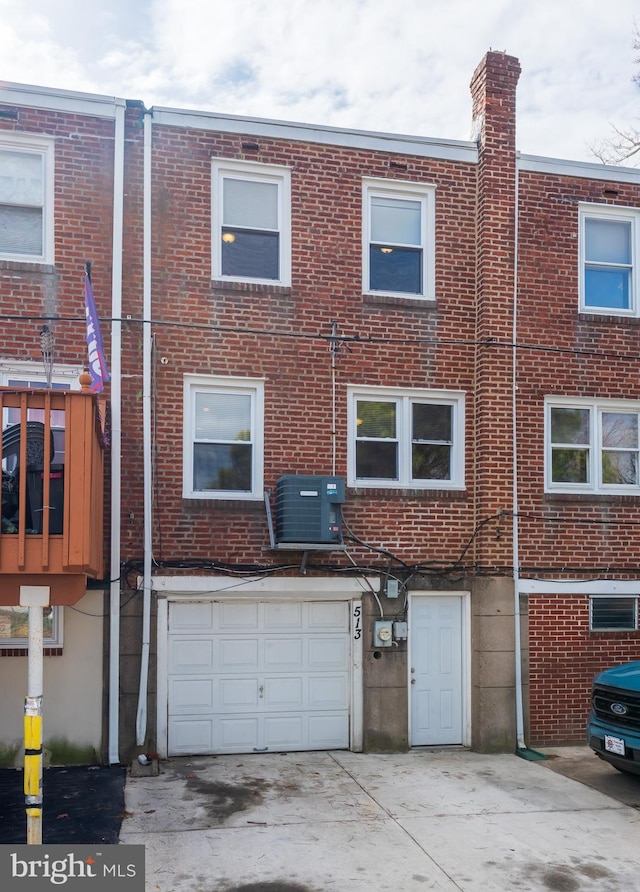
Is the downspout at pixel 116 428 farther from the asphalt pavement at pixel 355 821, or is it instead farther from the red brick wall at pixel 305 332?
the asphalt pavement at pixel 355 821

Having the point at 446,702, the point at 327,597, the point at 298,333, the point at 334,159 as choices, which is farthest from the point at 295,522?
the point at 334,159

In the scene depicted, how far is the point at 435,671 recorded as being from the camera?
11.8 meters

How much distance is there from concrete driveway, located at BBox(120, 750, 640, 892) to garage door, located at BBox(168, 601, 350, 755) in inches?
14.9

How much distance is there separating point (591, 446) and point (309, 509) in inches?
Result: 172

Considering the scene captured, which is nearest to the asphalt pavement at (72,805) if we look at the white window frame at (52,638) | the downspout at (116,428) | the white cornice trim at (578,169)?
the downspout at (116,428)

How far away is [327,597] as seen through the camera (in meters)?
11.5

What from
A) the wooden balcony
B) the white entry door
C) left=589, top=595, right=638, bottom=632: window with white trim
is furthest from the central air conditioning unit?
left=589, top=595, right=638, bottom=632: window with white trim

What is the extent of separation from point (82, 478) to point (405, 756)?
6137 mm

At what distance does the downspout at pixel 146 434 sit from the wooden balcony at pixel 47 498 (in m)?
3.10

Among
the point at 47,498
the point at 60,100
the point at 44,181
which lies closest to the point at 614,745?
the point at 47,498

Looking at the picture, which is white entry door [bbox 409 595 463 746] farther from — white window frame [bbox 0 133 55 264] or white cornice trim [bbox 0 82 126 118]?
white cornice trim [bbox 0 82 126 118]

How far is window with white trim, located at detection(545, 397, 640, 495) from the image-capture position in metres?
12.4

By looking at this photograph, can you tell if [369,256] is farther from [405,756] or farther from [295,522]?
[405,756]

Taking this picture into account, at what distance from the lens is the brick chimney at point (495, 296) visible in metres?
11.9
